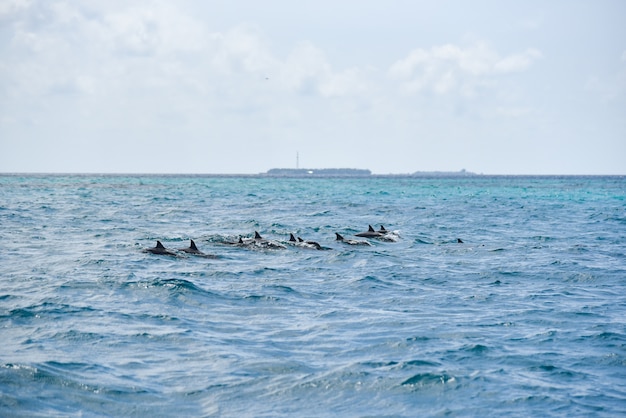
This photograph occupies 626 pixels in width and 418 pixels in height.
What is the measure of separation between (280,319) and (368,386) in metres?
5.29

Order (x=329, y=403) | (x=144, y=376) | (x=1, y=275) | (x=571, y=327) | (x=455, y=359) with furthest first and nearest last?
1. (x=1, y=275)
2. (x=571, y=327)
3. (x=455, y=359)
4. (x=144, y=376)
5. (x=329, y=403)

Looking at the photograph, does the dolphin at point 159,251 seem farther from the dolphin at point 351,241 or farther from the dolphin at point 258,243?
the dolphin at point 351,241

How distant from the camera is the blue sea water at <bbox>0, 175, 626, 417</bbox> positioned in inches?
485

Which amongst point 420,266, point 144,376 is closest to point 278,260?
point 420,266

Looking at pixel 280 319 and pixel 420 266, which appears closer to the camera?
pixel 280 319

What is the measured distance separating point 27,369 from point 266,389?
13.4 feet

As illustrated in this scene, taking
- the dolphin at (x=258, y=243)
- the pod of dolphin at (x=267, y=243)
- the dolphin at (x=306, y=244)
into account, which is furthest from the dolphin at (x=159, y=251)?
the dolphin at (x=306, y=244)

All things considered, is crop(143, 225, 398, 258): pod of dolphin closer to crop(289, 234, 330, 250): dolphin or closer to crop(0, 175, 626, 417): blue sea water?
crop(289, 234, 330, 250): dolphin

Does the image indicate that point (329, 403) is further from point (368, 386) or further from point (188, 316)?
point (188, 316)

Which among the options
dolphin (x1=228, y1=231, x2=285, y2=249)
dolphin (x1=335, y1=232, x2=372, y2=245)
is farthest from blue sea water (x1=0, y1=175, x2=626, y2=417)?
dolphin (x1=335, y1=232, x2=372, y2=245)

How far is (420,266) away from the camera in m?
28.1

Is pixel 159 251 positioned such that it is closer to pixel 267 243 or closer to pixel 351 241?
pixel 267 243

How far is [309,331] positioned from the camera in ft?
54.4

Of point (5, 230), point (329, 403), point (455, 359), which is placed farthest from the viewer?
point (5, 230)
